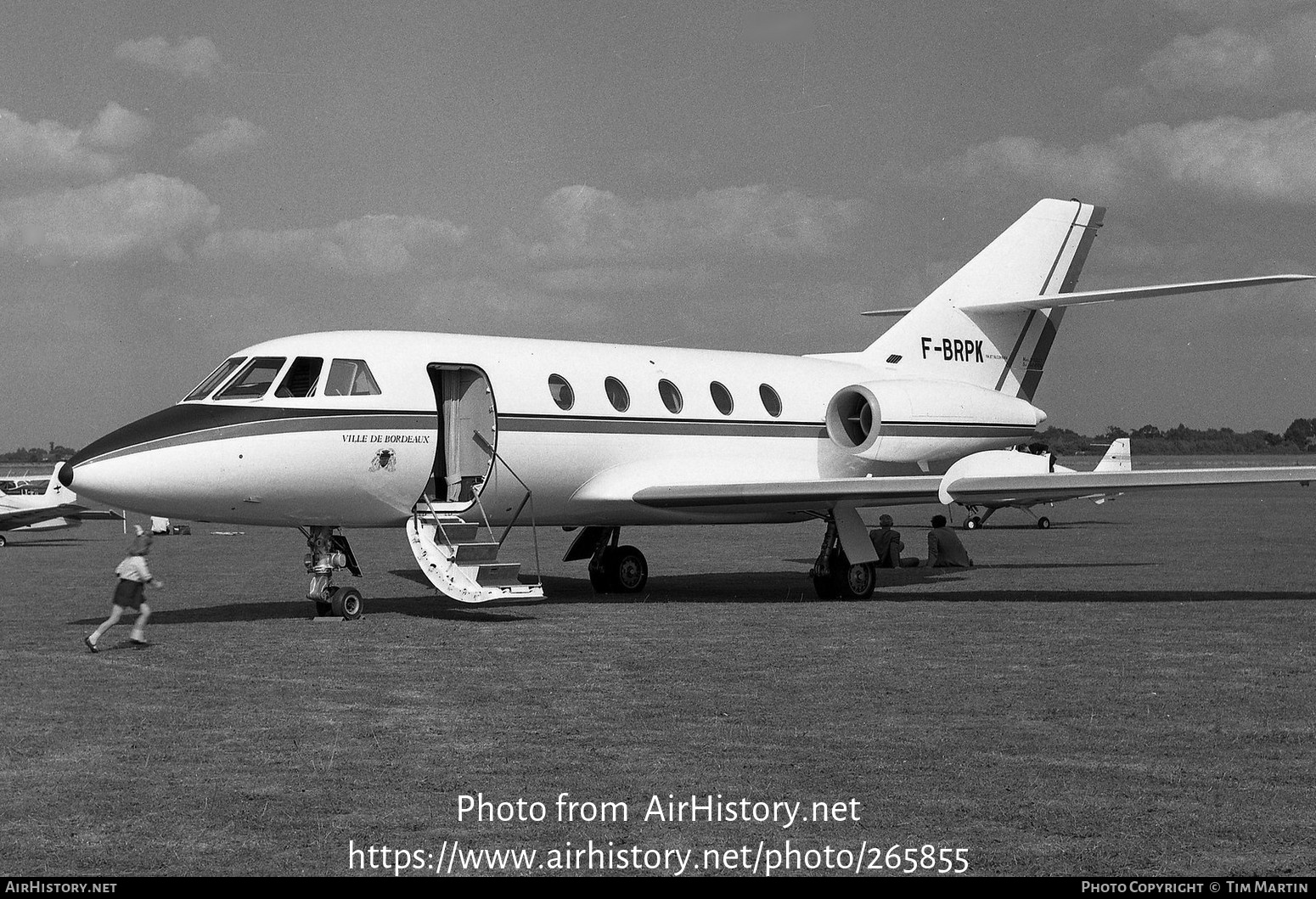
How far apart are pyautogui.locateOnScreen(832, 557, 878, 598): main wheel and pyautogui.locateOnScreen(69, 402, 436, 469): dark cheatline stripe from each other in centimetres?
618

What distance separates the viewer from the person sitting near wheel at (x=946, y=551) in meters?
25.2

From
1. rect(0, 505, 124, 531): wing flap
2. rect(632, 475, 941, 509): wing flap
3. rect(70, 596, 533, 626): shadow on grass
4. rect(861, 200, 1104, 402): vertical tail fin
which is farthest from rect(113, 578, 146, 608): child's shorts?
rect(0, 505, 124, 531): wing flap

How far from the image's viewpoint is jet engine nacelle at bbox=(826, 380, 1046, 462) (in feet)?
66.5

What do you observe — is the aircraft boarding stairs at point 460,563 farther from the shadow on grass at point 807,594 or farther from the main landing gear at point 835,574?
the main landing gear at point 835,574

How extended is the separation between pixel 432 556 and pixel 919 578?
33.2 ft

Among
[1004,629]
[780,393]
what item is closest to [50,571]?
[780,393]

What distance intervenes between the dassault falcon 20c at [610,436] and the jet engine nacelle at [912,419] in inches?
1.3

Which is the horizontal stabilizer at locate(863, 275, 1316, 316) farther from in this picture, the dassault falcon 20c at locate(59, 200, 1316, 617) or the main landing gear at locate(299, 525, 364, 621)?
the main landing gear at locate(299, 525, 364, 621)

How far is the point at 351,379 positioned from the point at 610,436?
362cm

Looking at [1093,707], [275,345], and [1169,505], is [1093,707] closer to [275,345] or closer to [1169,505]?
[275,345]

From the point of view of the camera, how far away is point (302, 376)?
50.2 feet

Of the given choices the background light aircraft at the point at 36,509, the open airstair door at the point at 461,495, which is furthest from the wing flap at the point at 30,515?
the open airstair door at the point at 461,495

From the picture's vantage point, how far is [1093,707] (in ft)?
31.9

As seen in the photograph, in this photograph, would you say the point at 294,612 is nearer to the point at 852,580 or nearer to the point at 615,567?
the point at 615,567
